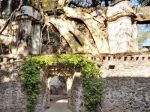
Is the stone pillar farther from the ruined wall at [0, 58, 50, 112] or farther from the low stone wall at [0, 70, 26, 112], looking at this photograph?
the low stone wall at [0, 70, 26, 112]

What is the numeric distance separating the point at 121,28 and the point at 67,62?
4.61m

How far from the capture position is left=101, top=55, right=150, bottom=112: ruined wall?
48.5 feet

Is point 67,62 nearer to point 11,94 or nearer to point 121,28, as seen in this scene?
point 11,94

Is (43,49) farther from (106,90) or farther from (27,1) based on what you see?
(106,90)

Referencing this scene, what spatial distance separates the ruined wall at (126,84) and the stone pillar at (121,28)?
11.8 feet

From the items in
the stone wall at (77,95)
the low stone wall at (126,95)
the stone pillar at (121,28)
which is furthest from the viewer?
the stone pillar at (121,28)

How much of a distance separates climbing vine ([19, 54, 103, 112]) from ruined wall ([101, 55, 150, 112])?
1.34ft

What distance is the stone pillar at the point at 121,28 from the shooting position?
61.9 feet

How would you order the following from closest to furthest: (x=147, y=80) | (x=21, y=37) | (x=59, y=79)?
(x=147, y=80) < (x=21, y=37) < (x=59, y=79)

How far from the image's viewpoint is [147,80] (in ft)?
48.4

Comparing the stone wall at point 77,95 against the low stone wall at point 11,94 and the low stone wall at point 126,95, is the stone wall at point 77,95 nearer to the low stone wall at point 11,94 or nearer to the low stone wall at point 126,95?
the low stone wall at point 126,95

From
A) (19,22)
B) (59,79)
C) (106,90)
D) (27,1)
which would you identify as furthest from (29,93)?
(59,79)

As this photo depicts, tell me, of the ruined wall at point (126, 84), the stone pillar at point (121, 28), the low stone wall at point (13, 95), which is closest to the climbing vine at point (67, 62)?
the low stone wall at point (13, 95)

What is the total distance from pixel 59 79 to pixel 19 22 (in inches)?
335
